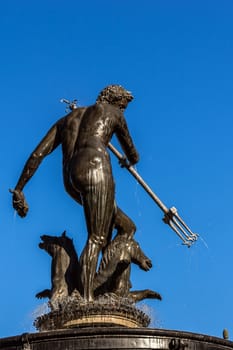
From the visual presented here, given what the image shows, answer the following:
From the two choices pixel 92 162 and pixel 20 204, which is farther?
pixel 20 204

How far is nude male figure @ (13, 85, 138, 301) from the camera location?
13.0m

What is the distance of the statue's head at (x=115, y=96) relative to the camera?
14.4m

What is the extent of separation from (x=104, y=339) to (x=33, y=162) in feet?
13.8

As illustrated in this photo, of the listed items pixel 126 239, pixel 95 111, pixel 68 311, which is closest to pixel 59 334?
pixel 68 311

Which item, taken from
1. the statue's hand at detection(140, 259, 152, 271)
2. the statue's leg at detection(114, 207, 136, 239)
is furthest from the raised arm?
the statue's hand at detection(140, 259, 152, 271)

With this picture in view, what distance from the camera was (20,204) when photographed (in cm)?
1373

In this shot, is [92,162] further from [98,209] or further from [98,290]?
[98,290]

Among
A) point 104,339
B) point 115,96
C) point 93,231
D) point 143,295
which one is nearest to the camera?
point 104,339

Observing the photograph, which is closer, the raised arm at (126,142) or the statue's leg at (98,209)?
the statue's leg at (98,209)

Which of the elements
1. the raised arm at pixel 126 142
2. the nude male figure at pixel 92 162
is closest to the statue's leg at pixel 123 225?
the nude male figure at pixel 92 162

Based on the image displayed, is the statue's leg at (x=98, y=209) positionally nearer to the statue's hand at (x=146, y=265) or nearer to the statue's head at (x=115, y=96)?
the statue's hand at (x=146, y=265)

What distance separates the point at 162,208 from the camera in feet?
49.0

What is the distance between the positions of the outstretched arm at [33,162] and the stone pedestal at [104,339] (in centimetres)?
332

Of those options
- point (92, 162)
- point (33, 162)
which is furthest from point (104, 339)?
point (33, 162)
